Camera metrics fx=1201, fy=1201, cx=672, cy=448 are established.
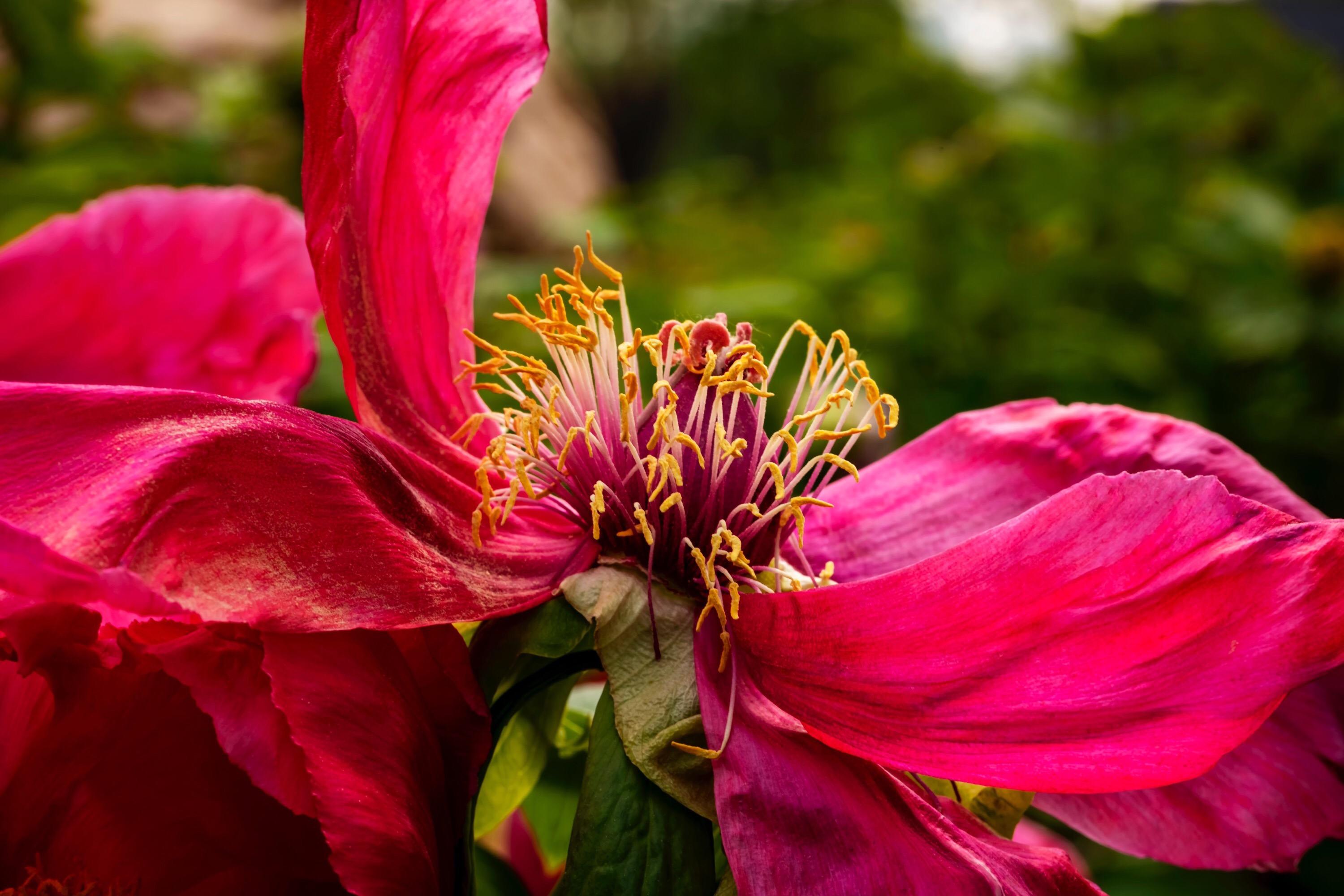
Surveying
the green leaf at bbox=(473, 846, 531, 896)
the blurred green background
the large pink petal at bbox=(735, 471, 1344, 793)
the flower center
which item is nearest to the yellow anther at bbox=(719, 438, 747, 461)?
the flower center

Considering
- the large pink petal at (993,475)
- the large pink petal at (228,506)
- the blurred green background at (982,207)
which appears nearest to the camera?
the large pink petal at (228,506)

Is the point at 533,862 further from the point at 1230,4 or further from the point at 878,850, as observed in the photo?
the point at 1230,4

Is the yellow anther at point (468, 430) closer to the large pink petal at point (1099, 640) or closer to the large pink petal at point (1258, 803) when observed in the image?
the large pink petal at point (1099, 640)

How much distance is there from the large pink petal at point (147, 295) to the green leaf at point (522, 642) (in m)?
0.26

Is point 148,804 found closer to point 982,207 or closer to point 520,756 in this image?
point 520,756

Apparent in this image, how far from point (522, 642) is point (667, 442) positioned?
0.43ft

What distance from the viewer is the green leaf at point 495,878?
548 millimetres

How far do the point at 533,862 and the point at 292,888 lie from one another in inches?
12.0

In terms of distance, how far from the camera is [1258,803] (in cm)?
53

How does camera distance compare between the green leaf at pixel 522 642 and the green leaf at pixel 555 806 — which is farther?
the green leaf at pixel 555 806

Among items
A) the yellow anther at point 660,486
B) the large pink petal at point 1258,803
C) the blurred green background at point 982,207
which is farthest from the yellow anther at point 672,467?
the blurred green background at point 982,207

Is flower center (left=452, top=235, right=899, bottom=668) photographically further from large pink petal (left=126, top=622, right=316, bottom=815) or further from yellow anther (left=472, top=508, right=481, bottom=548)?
large pink petal (left=126, top=622, right=316, bottom=815)

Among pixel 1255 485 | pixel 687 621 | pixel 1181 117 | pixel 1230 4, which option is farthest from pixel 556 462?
pixel 1230 4

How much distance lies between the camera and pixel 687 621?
0.50 metres
